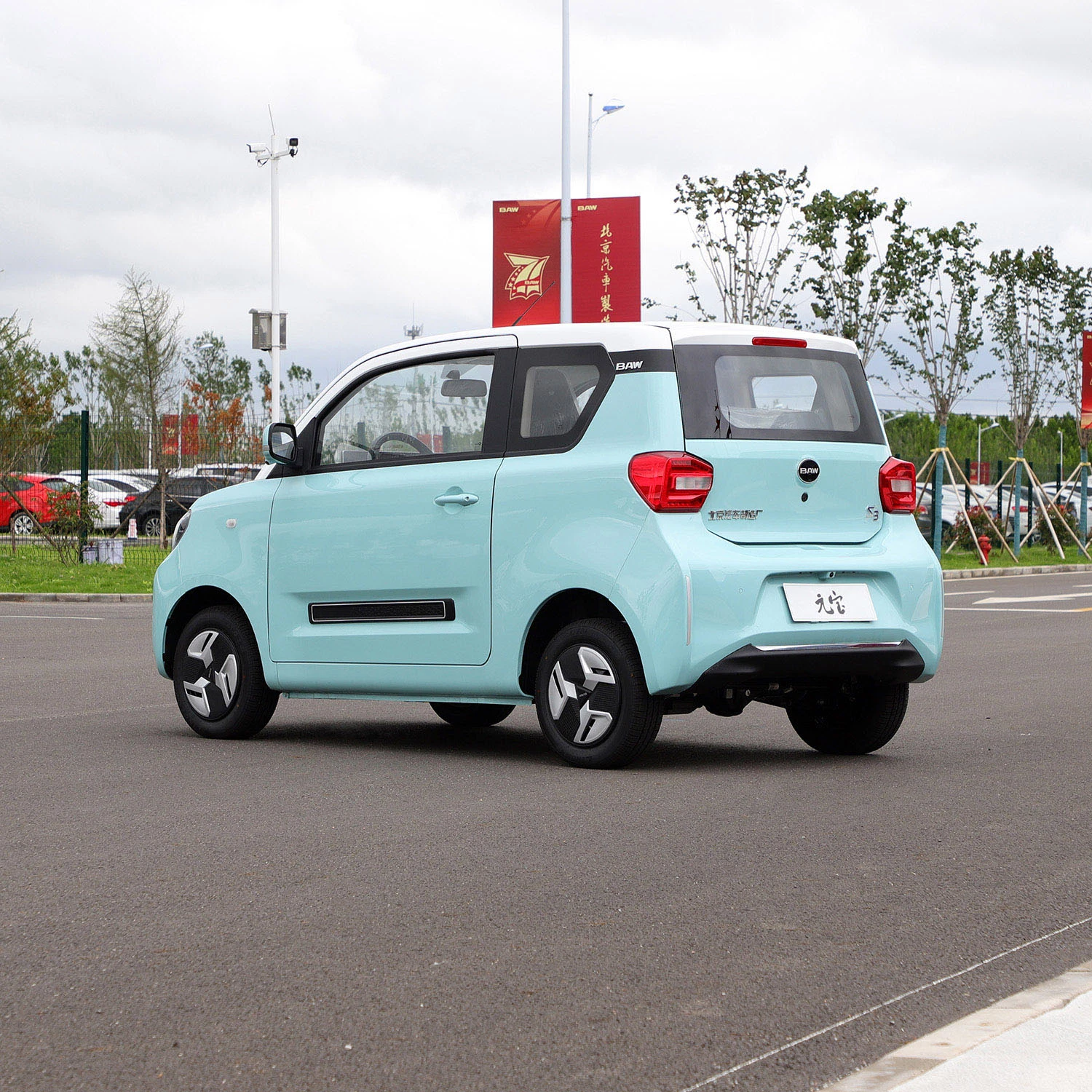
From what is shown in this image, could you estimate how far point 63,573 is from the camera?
2706 centimetres

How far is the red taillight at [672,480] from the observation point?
726 centimetres

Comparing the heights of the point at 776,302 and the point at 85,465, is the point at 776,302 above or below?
above

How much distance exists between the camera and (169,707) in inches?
420

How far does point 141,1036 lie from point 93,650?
37.7 ft

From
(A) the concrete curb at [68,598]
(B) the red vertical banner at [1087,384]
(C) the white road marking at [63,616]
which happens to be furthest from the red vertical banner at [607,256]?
(C) the white road marking at [63,616]

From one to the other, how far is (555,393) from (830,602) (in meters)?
1.53

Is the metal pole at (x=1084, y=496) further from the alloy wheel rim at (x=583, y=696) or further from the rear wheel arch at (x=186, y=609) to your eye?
the alloy wheel rim at (x=583, y=696)

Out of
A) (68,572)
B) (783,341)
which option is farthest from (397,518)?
(68,572)

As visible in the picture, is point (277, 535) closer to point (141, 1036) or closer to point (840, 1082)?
point (141, 1036)

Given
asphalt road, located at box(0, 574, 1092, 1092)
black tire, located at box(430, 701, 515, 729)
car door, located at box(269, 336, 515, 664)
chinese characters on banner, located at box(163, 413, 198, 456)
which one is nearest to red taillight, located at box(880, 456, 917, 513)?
asphalt road, located at box(0, 574, 1092, 1092)

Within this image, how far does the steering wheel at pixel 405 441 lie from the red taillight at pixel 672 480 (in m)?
1.35

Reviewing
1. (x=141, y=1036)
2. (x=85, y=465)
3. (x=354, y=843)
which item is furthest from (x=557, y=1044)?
(x=85, y=465)

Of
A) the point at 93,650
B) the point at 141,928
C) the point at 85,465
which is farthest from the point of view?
the point at 85,465

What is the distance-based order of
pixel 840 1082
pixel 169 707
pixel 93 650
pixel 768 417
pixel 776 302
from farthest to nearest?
pixel 776 302 → pixel 93 650 → pixel 169 707 → pixel 768 417 → pixel 840 1082
